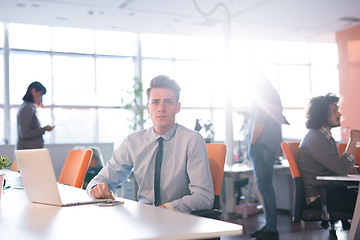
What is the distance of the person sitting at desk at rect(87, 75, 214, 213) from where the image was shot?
1.92 metres

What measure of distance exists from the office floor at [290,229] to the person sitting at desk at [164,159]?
2.14 metres

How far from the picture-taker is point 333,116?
3096mm

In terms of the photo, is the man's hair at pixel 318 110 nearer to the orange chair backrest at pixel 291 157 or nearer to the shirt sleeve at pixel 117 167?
the orange chair backrest at pixel 291 157

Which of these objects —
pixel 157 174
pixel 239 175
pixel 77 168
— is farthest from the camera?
pixel 239 175

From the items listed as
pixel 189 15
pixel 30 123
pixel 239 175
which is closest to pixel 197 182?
pixel 30 123

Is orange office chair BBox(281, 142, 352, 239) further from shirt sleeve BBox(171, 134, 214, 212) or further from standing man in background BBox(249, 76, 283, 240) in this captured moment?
shirt sleeve BBox(171, 134, 214, 212)

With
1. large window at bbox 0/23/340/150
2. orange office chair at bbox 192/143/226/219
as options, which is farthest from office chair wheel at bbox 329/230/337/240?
large window at bbox 0/23/340/150

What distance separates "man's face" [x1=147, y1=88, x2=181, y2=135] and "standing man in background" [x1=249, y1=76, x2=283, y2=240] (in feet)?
6.25

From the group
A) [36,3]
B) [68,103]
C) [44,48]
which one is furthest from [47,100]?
[36,3]

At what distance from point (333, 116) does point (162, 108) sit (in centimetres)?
160

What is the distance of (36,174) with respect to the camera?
5.48 ft

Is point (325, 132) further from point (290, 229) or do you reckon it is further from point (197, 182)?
point (290, 229)

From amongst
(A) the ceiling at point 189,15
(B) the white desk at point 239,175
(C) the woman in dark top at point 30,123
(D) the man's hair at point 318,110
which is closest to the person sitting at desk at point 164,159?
(D) the man's hair at point 318,110

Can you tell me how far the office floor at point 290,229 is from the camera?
3.99 metres
